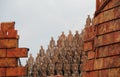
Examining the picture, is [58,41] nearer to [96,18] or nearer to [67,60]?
[67,60]

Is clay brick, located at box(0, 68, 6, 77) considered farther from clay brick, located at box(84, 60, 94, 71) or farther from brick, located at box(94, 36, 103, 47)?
brick, located at box(94, 36, 103, 47)

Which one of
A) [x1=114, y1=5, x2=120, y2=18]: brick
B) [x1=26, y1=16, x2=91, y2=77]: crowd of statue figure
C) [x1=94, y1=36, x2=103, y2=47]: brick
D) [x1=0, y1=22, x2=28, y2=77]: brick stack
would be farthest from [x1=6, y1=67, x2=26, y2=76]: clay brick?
[x1=26, y1=16, x2=91, y2=77]: crowd of statue figure

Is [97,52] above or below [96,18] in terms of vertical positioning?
below

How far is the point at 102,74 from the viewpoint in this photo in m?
6.60

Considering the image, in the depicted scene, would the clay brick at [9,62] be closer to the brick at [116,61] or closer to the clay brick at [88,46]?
the clay brick at [88,46]

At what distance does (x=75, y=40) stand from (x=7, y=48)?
41382mm

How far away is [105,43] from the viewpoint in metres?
6.70

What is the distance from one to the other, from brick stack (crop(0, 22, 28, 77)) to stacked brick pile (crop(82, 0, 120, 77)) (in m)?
1.39

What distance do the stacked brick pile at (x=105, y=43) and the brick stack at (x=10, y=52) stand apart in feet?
4.56

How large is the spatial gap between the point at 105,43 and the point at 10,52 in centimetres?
204

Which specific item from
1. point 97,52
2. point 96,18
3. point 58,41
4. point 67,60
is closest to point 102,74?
point 97,52

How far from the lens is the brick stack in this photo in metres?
7.43

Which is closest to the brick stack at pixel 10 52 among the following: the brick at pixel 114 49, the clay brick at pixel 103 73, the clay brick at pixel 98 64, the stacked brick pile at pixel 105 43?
the stacked brick pile at pixel 105 43

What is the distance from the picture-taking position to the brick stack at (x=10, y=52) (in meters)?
7.43
